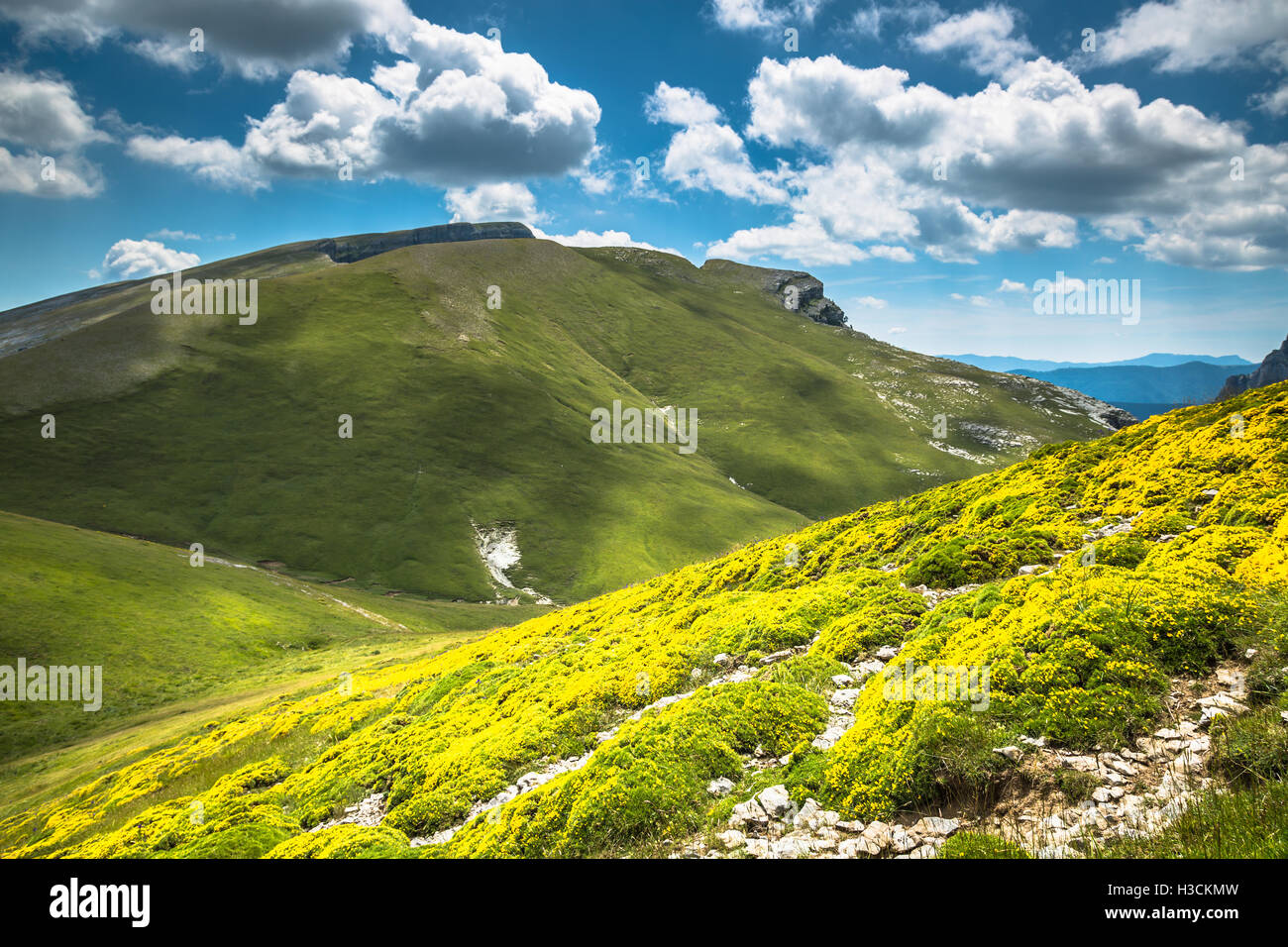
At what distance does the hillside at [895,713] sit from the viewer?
845 cm

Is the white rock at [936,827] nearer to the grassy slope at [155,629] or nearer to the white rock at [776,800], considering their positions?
the white rock at [776,800]

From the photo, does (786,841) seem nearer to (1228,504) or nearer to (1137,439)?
(1228,504)

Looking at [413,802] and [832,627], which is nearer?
[413,802]

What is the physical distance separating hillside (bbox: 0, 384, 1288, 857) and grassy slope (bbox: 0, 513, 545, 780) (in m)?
38.7

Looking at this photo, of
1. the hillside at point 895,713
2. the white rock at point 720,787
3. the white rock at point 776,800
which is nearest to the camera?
the hillside at point 895,713

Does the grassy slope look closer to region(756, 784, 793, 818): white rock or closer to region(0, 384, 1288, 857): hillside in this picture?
region(0, 384, 1288, 857): hillside

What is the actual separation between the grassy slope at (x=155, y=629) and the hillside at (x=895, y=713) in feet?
127

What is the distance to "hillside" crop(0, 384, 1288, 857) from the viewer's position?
→ 27.7 feet

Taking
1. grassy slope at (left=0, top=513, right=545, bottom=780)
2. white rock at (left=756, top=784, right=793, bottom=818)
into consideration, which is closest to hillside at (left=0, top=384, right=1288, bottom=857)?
white rock at (left=756, top=784, right=793, bottom=818)

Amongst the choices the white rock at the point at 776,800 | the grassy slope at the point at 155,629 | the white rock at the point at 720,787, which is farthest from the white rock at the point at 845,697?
the grassy slope at the point at 155,629
